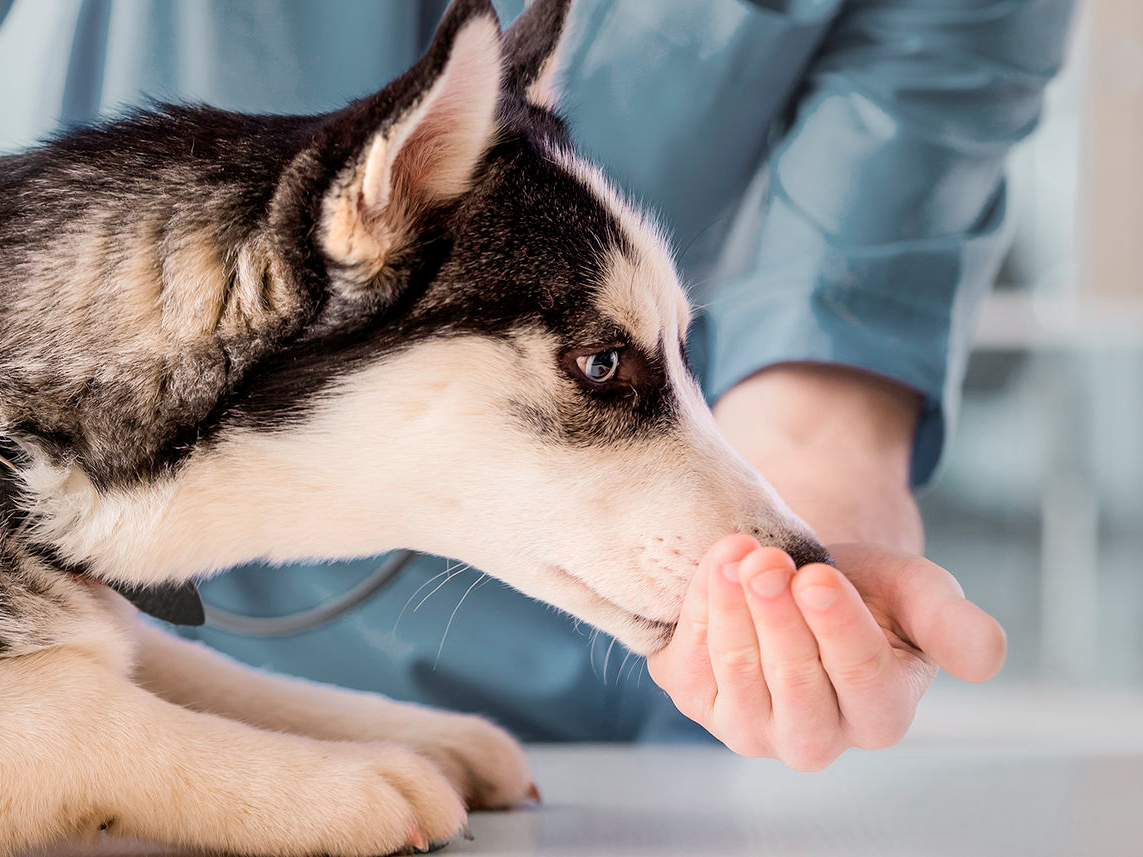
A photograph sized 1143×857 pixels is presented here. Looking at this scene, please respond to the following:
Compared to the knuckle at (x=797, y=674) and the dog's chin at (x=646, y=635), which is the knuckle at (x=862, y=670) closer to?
the knuckle at (x=797, y=674)

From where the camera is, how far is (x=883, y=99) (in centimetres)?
160

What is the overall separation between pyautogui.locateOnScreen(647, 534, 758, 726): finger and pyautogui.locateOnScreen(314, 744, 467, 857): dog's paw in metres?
0.21

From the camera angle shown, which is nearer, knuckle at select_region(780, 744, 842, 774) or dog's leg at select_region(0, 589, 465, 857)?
dog's leg at select_region(0, 589, 465, 857)

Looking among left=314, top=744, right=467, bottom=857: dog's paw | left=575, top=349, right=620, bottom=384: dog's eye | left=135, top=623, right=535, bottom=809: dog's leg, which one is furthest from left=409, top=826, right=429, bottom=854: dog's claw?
left=575, top=349, right=620, bottom=384: dog's eye

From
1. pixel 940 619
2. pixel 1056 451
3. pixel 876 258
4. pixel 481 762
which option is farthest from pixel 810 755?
pixel 1056 451

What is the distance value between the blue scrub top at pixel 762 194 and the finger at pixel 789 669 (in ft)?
2.11

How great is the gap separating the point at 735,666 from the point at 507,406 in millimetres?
286

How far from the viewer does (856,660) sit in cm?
78

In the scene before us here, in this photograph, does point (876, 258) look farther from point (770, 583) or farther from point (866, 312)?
point (770, 583)

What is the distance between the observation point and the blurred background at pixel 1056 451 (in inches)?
140

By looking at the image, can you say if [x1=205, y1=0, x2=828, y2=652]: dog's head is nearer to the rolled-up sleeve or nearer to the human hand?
the human hand

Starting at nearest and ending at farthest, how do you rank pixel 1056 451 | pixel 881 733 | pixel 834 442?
pixel 881 733
pixel 834 442
pixel 1056 451

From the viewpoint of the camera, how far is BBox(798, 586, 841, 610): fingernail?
0.74m

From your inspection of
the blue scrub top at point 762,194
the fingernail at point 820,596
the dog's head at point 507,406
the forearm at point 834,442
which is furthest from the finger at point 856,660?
the blue scrub top at point 762,194
